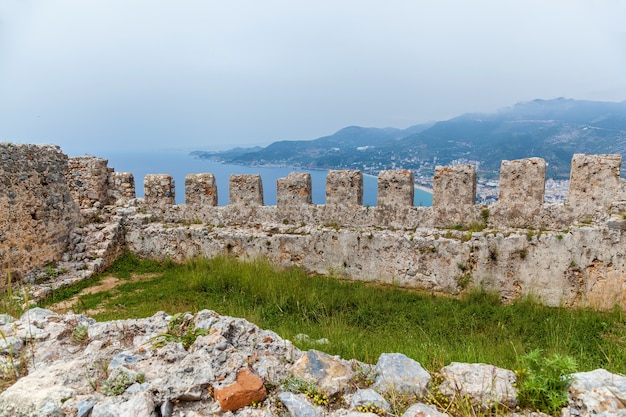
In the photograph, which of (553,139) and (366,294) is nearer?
(366,294)

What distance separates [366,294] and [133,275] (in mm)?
5736

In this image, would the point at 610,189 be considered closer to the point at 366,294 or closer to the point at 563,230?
the point at 563,230

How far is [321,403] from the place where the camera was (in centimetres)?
262

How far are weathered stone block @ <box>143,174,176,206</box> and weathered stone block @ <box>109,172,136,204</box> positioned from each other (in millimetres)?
675

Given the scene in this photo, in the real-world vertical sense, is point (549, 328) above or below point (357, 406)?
below

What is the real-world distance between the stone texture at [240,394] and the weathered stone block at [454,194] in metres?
6.50

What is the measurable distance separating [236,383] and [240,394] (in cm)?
10

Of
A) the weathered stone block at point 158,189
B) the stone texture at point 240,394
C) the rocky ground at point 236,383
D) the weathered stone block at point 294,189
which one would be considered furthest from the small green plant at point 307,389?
the weathered stone block at point 158,189

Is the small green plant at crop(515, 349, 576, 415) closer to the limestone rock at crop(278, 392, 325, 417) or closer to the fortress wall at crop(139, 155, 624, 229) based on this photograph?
the limestone rock at crop(278, 392, 325, 417)

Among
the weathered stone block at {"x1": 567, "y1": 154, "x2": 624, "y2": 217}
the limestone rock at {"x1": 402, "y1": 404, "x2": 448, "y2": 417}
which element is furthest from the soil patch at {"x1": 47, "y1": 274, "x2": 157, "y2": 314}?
the weathered stone block at {"x1": 567, "y1": 154, "x2": 624, "y2": 217}

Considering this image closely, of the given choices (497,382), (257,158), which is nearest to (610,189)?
(497,382)

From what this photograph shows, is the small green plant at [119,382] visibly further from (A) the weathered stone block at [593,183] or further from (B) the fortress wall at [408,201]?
(A) the weathered stone block at [593,183]

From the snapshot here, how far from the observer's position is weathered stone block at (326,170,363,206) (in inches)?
342

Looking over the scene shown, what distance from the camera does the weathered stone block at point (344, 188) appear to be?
8.70 m
